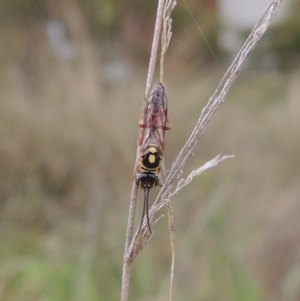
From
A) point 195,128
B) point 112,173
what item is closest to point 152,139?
point 195,128

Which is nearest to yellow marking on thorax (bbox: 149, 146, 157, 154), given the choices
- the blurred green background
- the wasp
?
the wasp

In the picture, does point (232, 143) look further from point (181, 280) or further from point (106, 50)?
point (106, 50)

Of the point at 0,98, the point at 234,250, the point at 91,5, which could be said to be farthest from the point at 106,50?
the point at 234,250

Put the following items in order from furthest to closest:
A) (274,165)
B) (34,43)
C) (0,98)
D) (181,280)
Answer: (34,43) → (0,98) → (274,165) → (181,280)

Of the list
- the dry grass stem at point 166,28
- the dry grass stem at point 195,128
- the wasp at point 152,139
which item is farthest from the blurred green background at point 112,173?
the dry grass stem at point 166,28

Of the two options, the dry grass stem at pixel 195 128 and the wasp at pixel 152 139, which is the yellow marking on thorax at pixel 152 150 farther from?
the dry grass stem at pixel 195 128

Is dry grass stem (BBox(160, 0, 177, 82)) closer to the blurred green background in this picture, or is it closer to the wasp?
the wasp

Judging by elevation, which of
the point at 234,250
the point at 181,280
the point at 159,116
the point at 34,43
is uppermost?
the point at 34,43

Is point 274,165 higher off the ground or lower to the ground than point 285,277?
higher
